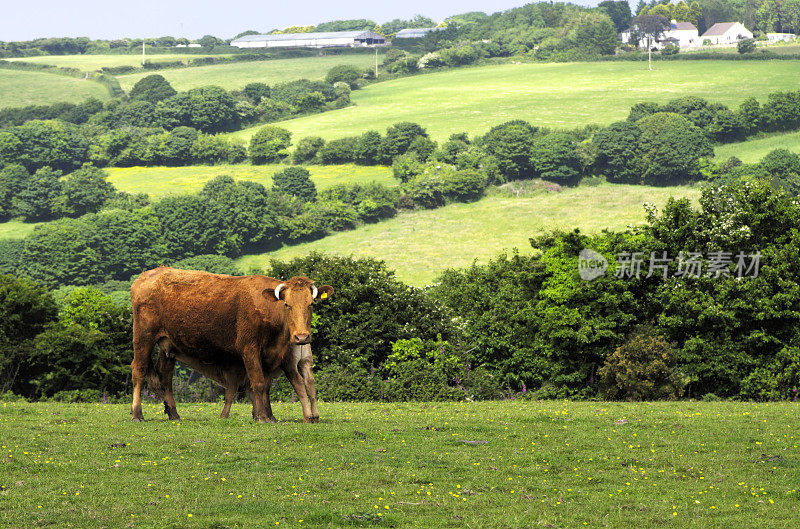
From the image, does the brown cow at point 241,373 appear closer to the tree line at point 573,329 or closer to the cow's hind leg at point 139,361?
the cow's hind leg at point 139,361

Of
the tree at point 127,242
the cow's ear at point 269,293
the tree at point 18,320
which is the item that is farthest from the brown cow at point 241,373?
the tree at point 127,242

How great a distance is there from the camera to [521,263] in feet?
194

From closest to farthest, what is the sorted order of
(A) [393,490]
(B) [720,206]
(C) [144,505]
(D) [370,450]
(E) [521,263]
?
(C) [144,505]
(A) [393,490]
(D) [370,450]
(B) [720,206]
(E) [521,263]

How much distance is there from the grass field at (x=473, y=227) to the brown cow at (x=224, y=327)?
394 ft

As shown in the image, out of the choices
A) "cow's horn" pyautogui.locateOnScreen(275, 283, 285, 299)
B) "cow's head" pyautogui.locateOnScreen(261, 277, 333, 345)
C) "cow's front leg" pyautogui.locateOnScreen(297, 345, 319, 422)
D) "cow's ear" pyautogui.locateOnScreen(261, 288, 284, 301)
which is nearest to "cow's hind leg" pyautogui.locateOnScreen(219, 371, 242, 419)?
"cow's front leg" pyautogui.locateOnScreen(297, 345, 319, 422)

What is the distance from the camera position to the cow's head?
2359 centimetres

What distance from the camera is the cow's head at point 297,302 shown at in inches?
929

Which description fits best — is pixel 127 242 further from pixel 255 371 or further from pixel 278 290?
pixel 278 290

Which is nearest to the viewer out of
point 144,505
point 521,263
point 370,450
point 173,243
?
Result: point 144,505

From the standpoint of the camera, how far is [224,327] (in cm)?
2503

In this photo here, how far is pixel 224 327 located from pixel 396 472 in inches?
310

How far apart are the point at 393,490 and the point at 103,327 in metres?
32.0

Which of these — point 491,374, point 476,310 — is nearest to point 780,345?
point 491,374

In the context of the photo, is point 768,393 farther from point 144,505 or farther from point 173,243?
point 173,243
